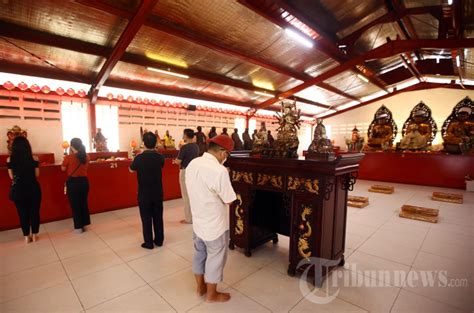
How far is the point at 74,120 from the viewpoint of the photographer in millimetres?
5543

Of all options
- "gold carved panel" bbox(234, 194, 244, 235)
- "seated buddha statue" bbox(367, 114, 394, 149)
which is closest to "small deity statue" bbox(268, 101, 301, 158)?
"gold carved panel" bbox(234, 194, 244, 235)

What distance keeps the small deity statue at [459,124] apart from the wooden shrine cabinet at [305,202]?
8.12 meters

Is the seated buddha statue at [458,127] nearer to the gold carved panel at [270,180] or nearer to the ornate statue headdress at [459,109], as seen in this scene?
the ornate statue headdress at [459,109]

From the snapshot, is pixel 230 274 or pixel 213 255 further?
pixel 230 274

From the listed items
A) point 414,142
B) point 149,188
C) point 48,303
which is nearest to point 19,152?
point 149,188

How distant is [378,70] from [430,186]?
448cm

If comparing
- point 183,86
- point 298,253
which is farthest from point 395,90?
point 298,253

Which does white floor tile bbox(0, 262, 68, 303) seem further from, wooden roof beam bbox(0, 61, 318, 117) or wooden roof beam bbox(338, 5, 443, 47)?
wooden roof beam bbox(338, 5, 443, 47)

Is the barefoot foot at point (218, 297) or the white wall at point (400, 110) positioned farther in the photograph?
the white wall at point (400, 110)

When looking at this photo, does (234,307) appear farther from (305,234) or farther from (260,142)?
(260,142)

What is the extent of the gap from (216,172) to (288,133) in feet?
3.80

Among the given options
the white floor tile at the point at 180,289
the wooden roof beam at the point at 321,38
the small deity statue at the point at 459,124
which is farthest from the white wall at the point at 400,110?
the white floor tile at the point at 180,289

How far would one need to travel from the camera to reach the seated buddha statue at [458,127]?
793 cm

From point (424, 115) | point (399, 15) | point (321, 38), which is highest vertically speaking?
point (399, 15)
